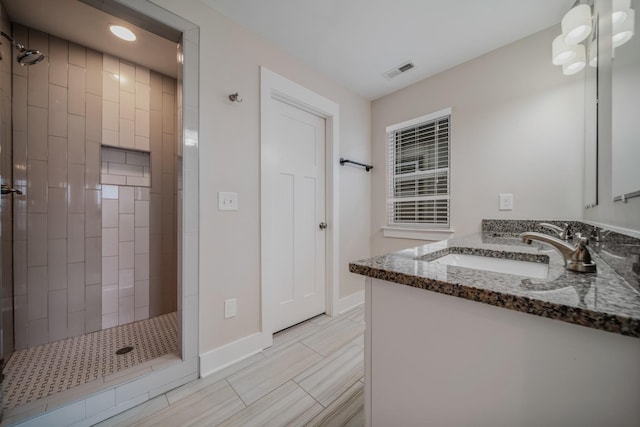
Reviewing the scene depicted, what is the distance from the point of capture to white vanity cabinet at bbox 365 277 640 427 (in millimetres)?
409

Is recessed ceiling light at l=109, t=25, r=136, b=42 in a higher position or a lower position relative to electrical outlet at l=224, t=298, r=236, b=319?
higher

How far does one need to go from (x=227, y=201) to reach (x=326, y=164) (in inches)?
44.6

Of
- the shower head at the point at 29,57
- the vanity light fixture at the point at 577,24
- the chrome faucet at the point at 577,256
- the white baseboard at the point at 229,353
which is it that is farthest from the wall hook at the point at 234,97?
the vanity light fixture at the point at 577,24

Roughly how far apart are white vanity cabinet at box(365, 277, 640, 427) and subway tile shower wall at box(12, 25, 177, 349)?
7.45ft

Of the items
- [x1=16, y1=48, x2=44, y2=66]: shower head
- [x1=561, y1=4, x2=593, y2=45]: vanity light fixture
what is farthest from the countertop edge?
[x1=16, y1=48, x2=44, y2=66]: shower head

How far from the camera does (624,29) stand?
0.83m

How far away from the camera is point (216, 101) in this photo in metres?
1.55

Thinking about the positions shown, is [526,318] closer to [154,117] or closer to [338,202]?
[338,202]

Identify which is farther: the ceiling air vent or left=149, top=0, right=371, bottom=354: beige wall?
the ceiling air vent

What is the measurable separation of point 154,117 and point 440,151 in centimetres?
274

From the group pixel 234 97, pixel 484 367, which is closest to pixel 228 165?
pixel 234 97

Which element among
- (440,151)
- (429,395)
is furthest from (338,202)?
(429,395)

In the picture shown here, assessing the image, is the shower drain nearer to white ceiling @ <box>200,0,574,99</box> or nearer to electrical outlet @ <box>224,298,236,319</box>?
electrical outlet @ <box>224,298,236,319</box>

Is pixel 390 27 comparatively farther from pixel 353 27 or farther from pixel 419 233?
pixel 419 233
